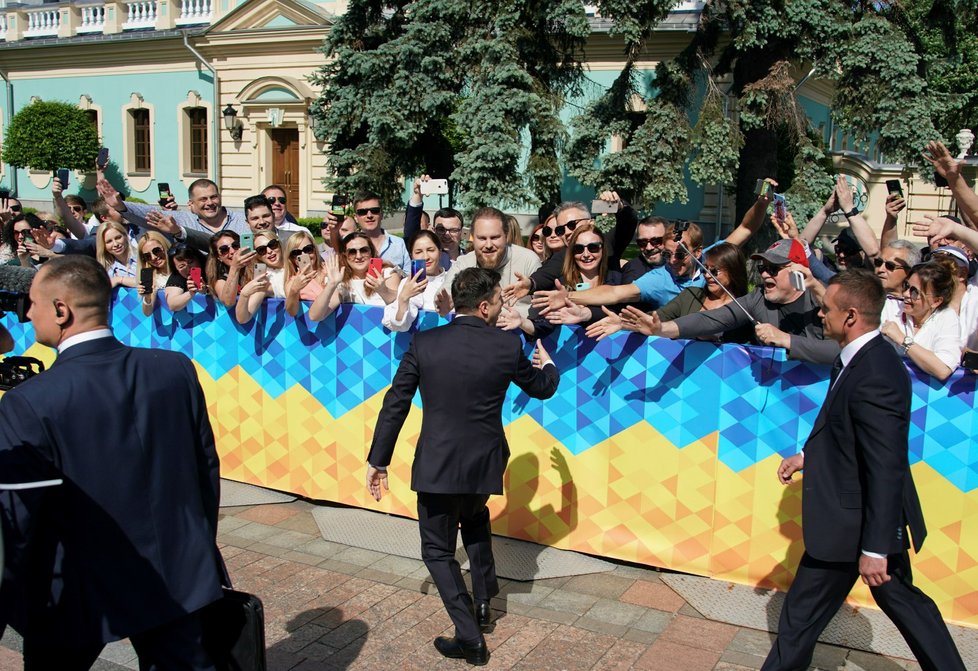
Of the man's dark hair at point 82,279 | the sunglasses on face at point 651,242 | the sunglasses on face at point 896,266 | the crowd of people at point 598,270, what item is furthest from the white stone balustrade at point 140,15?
the man's dark hair at point 82,279

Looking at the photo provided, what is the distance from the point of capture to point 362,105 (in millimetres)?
19672

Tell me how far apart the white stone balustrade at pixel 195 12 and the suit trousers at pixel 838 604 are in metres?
33.3

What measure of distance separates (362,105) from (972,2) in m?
11.9

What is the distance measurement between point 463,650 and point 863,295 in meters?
2.43

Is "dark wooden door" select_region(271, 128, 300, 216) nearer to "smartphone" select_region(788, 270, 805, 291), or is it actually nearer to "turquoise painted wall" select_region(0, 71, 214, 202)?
"turquoise painted wall" select_region(0, 71, 214, 202)

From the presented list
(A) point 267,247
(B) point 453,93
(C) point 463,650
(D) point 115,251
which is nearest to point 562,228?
(A) point 267,247

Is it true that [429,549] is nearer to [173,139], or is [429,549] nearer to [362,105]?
[362,105]

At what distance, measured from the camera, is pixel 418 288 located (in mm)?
5598

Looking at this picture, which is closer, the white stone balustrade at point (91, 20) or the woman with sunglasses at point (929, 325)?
the woman with sunglasses at point (929, 325)

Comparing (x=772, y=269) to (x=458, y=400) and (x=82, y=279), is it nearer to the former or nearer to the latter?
(x=458, y=400)

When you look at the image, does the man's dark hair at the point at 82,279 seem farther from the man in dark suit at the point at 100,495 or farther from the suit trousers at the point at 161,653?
the suit trousers at the point at 161,653

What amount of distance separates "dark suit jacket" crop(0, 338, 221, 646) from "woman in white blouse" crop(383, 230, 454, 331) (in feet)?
8.30

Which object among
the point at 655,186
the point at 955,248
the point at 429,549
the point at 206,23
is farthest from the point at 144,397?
the point at 206,23

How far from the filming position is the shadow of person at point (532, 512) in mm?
5578
